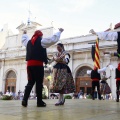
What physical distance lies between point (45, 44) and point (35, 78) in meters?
0.71

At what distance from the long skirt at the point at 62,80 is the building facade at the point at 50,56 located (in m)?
13.6

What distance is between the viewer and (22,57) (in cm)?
2589

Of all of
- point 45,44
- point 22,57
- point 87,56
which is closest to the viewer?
point 45,44

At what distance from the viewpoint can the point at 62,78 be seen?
5.08 m

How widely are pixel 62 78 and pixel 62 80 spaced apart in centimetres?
5

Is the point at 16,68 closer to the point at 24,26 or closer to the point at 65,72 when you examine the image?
the point at 24,26

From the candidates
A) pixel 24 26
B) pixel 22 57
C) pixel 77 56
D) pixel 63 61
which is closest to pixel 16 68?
pixel 22 57

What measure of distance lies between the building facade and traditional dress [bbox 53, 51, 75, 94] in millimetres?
13565

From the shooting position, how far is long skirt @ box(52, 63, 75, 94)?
5.03m

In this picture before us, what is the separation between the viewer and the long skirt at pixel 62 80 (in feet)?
16.5

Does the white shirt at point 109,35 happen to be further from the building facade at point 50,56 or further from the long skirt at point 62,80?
the building facade at point 50,56

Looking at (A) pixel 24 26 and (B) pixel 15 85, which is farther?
(A) pixel 24 26

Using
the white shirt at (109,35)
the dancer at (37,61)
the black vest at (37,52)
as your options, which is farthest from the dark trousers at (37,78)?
the white shirt at (109,35)

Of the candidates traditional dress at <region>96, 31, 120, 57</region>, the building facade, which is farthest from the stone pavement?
the building facade
